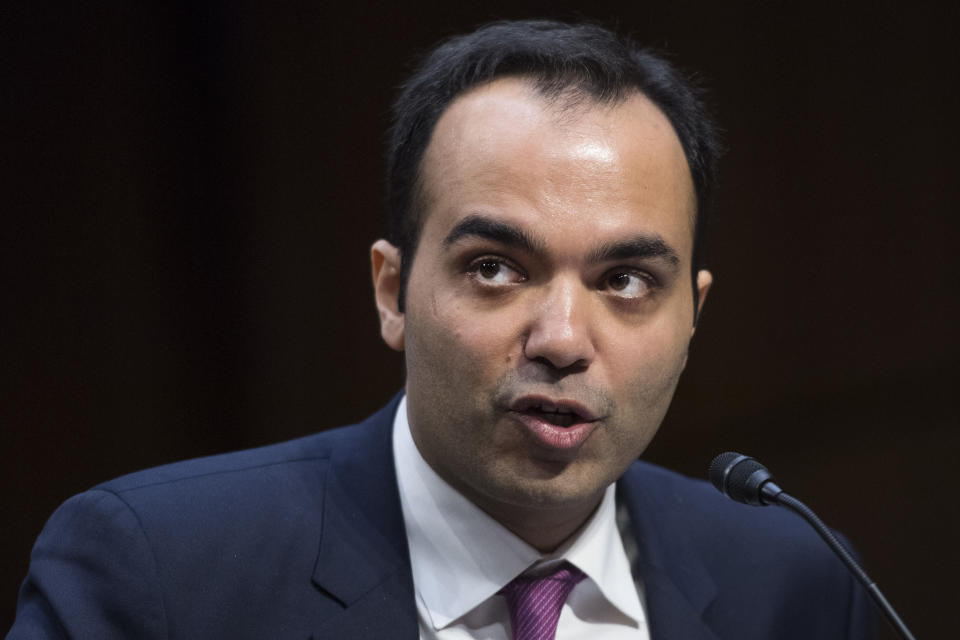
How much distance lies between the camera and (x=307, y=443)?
174cm

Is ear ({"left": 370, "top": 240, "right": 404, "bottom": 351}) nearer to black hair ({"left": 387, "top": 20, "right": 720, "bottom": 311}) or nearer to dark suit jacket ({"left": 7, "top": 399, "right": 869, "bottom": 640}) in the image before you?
black hair ({"left": 387, "top": 20, "right": 720, "bottom": 311})

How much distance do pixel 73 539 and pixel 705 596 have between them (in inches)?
36.7

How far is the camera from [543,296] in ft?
4.67

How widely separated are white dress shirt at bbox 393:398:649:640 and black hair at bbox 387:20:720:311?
0.95 ft

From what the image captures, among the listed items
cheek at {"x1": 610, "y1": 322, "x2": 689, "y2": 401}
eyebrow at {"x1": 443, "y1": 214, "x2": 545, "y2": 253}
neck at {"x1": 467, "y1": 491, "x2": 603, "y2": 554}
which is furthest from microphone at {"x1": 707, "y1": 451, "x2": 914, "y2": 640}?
eyebrow at {"x1": 443, "y1": 214, "x2": 545, "y2": 253}

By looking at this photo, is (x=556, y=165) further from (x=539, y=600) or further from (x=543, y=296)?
(x=539, y=600)

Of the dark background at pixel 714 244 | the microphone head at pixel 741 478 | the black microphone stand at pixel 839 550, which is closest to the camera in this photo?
the black microphone stand at pixel 839 550

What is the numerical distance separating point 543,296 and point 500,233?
0.10 m

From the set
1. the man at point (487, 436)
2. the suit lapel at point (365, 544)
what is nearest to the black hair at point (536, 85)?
the man at point (487, 436)

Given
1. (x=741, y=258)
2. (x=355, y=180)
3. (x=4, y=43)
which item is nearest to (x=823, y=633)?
(x=741, y=258)

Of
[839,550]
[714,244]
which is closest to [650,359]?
[839,550]

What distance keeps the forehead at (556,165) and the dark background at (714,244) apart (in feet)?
3.90

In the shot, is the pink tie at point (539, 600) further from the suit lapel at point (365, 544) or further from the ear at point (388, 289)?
the ear at point (388, 289)

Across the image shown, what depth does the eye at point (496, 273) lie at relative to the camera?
144cm
